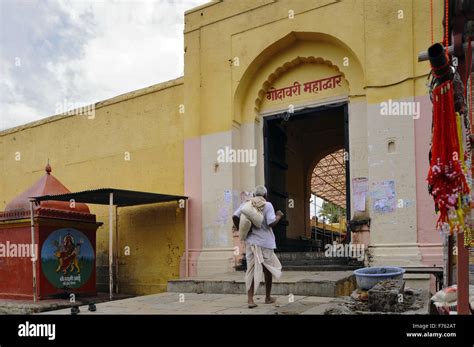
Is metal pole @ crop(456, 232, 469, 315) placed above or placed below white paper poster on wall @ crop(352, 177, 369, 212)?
below

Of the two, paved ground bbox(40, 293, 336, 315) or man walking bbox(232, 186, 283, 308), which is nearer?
paved ground bbox(40, 293, 336, 315)

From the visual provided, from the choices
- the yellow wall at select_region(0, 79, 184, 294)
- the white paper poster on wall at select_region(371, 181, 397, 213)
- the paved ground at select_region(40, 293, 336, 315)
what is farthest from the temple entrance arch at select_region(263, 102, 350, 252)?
the paved ground at select_region(40, 293, 336, 315)

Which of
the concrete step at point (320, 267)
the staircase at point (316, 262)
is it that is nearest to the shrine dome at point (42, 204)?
the staircase at point (316, 262)

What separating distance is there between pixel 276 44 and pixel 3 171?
11005 mm

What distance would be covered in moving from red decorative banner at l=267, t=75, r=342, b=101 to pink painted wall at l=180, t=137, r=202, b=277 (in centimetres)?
201

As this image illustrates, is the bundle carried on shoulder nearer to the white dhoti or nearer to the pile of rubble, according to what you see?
the white dhoti

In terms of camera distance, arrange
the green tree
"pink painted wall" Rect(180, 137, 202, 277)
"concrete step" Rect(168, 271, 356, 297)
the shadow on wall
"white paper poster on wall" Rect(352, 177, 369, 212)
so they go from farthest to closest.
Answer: the green tree
the shadow on wall
"pink painted wall" Rect(180, 137, 202, 277)
"white paper poster on wall" Rect(352, 177, 369, 212)
"concrete step" Rect(168, 271, 356, 297)

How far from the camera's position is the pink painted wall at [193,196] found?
11617 mm

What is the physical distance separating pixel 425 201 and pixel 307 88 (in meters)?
3.52

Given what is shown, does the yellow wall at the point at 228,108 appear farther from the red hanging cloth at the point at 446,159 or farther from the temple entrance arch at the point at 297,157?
the red hanging cloth at the point at 446,159

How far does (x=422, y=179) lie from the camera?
9078 millimetres

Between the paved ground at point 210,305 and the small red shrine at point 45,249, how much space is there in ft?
9.89

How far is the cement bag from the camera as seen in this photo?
673cm
